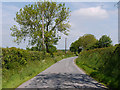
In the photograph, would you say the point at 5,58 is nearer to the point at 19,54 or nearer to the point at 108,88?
the point at 19,54

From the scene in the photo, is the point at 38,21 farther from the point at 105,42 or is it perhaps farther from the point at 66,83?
the point at 105,42

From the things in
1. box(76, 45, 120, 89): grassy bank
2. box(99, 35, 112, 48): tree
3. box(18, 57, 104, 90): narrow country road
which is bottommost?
box(18, 57, 104, 90): narrow country road

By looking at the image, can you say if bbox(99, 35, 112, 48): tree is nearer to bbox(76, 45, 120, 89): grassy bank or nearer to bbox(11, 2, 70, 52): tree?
bbox(11, 2, 70, 52): tree

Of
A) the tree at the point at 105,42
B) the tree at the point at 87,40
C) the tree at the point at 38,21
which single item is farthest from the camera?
the tree at the point at 87,40

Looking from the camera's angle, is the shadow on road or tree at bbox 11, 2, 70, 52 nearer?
the shadow on road

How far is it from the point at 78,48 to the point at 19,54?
97.5m

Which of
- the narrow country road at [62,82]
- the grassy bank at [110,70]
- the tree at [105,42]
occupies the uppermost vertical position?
the tree at [105,42]

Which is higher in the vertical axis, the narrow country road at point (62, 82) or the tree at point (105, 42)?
the tree at point (105, 42)

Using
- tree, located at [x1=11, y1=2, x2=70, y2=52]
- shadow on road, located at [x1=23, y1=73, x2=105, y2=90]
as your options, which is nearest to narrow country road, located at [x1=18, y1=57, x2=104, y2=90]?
shadow on road, located at [x1=23, y1=73, x2=105, y2=90]

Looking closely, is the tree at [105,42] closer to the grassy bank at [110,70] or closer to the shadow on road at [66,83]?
the grassy bank at [110,70]

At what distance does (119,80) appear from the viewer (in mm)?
7555

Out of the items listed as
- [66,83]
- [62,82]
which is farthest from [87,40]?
[66,83]

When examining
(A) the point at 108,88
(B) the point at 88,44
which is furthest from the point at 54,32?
(B) the point at 88,44

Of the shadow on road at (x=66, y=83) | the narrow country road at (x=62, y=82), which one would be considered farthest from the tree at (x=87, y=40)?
the shadow on road at (x=66, y=83)
